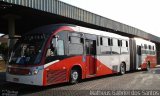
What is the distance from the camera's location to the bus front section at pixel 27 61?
11.4 m

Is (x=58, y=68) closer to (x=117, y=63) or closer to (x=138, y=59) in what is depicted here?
(x=117, y=63)

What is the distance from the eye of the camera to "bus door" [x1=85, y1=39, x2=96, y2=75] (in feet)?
49.8

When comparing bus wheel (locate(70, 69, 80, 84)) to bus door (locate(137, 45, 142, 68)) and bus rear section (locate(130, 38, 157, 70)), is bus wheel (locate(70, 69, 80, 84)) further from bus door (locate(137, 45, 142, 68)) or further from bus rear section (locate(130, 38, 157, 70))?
bus door (locate(137, 45, 142, 68))

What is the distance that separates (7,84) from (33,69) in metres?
2.75

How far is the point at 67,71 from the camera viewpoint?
517 inches

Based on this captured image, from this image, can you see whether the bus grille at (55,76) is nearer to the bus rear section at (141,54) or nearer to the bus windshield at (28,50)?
the bus windshield at (28,50)

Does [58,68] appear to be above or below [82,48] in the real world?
below

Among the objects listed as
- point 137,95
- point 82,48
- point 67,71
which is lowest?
point 137,95

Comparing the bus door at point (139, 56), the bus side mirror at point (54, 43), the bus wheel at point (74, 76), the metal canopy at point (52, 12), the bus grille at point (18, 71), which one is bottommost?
the bus wheel at point (74, 76)

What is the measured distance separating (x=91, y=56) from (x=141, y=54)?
10.9 metres

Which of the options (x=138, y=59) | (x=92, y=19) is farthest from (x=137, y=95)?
(x=92, y=19)

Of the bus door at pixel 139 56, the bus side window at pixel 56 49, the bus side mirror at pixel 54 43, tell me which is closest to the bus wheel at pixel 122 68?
the bus door at pixel 139 56

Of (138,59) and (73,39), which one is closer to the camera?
(73,39)

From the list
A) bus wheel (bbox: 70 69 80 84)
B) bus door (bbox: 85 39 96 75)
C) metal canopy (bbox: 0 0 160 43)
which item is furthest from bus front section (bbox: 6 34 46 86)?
metal canopy (bbox: 0 0 160 43)
